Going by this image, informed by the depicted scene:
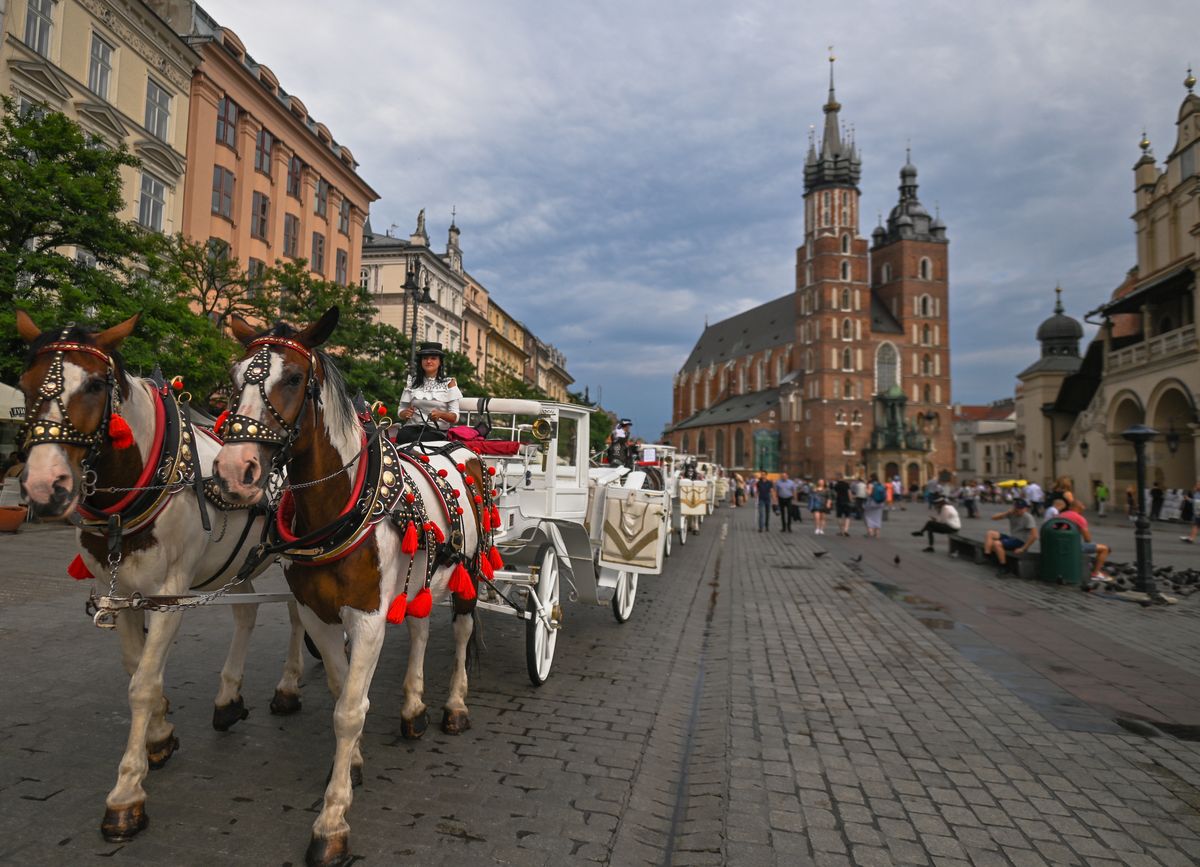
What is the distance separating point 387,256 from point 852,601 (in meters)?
39.8

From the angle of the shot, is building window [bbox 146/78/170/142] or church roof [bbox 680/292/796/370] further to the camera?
church roof [bbox 680/292/796/370]

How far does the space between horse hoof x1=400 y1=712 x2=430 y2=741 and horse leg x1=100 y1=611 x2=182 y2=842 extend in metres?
1.36

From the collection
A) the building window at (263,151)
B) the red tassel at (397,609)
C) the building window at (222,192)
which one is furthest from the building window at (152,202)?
the red tassel at (397,609)

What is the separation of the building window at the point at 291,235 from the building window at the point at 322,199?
2.14m

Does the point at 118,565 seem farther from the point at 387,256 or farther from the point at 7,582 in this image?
the point at 387,256

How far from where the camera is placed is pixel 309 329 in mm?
2846

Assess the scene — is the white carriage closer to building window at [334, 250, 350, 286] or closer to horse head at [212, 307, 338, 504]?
horse head at [212, 307, 338, 504]

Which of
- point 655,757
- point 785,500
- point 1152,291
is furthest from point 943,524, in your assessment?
point 1152,291

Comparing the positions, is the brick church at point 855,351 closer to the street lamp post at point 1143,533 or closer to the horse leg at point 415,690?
the street lamp post at point 1143,533

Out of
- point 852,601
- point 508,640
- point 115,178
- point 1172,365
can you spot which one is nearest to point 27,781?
point 508,640

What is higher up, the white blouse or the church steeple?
the church steeple

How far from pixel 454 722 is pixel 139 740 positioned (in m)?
1.74

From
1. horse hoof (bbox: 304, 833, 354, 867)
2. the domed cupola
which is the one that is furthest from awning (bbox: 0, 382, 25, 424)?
the domed cupola

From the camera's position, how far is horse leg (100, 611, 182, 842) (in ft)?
9.88
